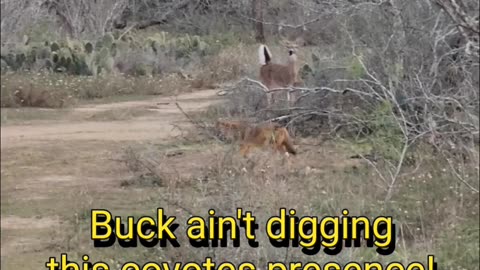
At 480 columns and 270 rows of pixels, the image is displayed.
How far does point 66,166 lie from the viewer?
4.25 ft

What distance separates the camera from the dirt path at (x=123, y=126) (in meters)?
1.12

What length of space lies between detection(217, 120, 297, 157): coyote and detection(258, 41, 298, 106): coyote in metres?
0.07

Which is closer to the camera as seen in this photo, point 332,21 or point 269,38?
point 269,38

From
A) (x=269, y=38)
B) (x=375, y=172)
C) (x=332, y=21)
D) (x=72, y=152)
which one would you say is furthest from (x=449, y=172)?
(x=72, y=152)

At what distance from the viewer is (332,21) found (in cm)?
195

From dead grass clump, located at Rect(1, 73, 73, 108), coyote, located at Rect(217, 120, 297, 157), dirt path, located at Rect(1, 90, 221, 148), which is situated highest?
dead grass clump, located at Rect(1, 73, 73, 108)

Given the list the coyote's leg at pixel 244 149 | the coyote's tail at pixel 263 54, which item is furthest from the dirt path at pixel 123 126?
the coyote's leg at pixel 244 149

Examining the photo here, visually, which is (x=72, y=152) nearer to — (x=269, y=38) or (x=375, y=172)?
(x=269, y=38)

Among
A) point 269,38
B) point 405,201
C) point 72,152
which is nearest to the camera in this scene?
point 72,152

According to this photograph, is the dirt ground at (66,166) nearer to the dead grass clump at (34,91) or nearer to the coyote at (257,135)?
the dead grass clump at (34,91)

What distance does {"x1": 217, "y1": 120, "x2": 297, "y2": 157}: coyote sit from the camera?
187cm

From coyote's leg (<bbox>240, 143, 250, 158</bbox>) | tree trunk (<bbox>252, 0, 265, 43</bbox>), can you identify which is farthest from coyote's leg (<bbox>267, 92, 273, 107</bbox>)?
tree trunk (<bbox>252, 0, 265, 43</bbox>)

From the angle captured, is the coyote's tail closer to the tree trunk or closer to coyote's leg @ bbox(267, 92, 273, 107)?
the tree trunk

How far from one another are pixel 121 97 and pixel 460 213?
1.63m
